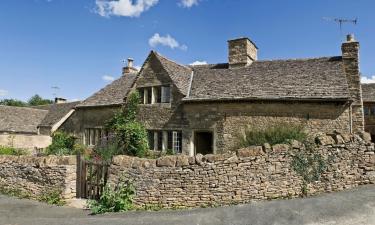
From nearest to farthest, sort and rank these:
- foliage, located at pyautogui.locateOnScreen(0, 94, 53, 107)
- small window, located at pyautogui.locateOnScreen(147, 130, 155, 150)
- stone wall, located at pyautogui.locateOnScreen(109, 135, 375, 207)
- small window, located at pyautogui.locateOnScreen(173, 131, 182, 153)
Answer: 1. stone wall, located at pyautogui.locateOnScreen(109, 135, 375, 207)
2. small window, located at pyautogui.locateOnScreen(173, 131, 182, 153)
3. small window, located at pyautogui.locateOnScreen(147, 130, 155, 150)
4. foliage, located at pyautogui.locateOnScreen(0, 94, 53, 107)

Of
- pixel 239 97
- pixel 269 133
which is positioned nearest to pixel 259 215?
pixel 269 133

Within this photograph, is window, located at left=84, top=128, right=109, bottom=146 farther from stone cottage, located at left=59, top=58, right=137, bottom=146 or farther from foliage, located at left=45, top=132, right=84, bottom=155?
foliage, located at left=45, top=132, right=84, bottom=155

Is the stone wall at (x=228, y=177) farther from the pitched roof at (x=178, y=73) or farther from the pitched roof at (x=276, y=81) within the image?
the pitched roof at (x=178, y=73)

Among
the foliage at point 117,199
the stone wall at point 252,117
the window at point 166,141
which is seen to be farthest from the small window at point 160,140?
the foliage at point 117,199

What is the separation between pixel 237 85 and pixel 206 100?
7.83ft

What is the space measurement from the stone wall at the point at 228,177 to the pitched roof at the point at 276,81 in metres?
6.96

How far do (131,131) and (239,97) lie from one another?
7199 mm

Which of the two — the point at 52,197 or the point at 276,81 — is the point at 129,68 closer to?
the point at 276,81

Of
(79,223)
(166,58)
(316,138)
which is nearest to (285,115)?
(316,138)

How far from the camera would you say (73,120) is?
25.9 meters

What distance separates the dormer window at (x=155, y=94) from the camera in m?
19.7

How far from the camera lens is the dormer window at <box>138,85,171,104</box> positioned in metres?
19.7

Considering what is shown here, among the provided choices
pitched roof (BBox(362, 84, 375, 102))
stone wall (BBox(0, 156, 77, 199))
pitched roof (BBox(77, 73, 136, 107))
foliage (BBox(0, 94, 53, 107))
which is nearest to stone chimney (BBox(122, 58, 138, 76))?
pitched roof (BBox(77, 73, 136, 107))

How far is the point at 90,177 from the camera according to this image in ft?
36.5
